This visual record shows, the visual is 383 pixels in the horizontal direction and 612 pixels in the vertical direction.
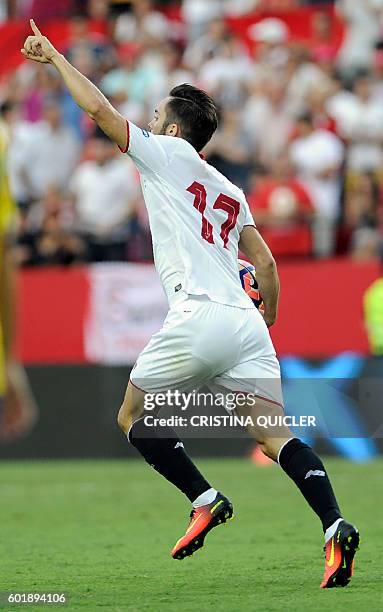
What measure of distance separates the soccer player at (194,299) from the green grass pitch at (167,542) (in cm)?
43

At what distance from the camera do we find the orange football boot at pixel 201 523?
6391 mm

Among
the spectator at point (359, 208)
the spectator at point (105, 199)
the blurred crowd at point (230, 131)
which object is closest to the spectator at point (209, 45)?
the blurred crowd at point (230, 131)

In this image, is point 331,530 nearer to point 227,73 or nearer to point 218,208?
point 218,208

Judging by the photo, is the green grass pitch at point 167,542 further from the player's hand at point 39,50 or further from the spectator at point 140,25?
the spectator at point 140,25

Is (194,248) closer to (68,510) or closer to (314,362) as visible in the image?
(68,510)

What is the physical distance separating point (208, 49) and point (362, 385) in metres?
5.65

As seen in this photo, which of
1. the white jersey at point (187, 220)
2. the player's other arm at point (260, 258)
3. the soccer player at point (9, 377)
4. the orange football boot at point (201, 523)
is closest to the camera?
the soccer player at point (9, 377)

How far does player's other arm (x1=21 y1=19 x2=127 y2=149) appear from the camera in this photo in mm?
6047

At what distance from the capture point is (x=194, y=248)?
20.6ft

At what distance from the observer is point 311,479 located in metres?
6.09

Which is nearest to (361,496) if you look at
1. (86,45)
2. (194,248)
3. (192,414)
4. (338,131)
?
(192,414)

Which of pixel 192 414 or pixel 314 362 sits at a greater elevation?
pixel 192 414

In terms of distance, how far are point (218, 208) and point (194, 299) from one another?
1.45ft

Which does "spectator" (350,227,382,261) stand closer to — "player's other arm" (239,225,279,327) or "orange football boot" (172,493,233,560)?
"player's other arm" (239,225,279,327)
